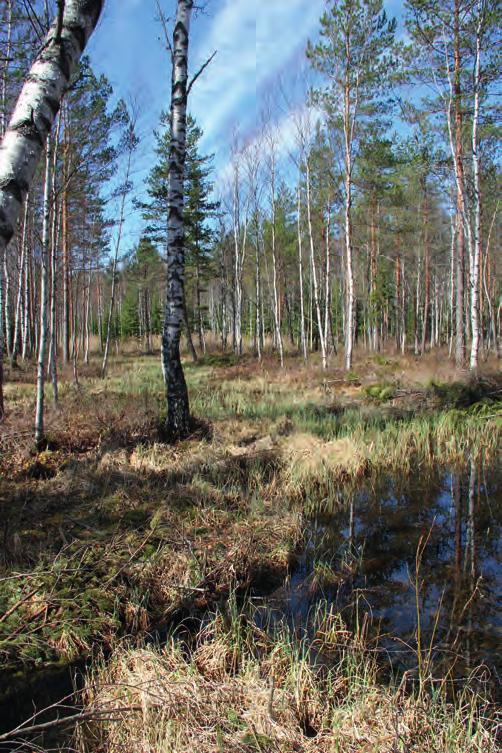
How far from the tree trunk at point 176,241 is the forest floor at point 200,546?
606 millimetres

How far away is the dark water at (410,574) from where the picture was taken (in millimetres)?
2986

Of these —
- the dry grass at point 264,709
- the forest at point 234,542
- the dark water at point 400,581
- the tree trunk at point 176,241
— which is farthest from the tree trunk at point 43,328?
the dry grass at point 264,709

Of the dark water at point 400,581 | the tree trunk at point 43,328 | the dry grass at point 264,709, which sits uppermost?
the tree trunk at point 43,328

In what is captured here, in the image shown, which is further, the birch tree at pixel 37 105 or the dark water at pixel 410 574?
the dark water at pixel 410 574

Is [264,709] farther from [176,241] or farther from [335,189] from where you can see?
[335,189]

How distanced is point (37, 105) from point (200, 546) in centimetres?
360

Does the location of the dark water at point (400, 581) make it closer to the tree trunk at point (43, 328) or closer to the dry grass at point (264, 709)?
the dry grass at point (264, 709)

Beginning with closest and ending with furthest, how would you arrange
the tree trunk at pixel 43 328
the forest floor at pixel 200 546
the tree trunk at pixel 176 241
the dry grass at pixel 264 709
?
the dry grass at pixel 264 709 → the forest floor at pixel 200 546 → the tree trunk at pixel 43 328 → the tree trunk at pixel 176 241

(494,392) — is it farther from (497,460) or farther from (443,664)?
(443,664)

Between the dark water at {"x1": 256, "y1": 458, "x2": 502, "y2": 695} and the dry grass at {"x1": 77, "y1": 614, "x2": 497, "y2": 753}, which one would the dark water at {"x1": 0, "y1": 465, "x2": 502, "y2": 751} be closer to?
the dark water at {"x1": 256, "y1": 458, "x2": 502, "y2": 695}

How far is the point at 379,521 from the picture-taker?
16.6 ft

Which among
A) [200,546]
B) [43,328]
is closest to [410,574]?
[200,546]

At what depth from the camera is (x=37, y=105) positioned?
194 centimetres

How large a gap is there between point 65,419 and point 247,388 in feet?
21.9
